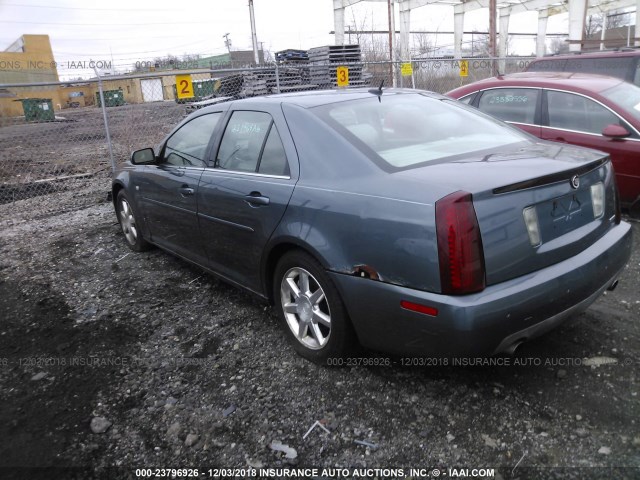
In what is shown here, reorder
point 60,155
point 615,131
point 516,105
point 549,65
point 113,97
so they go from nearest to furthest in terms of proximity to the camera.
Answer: point 615,131, point 516,105, point 549,65, point 60,155, point 113,97

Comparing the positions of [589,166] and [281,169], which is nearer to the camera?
[589,166]

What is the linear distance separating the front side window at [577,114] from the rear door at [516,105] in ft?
0.55

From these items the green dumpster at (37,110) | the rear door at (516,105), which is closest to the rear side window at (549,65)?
the rear door at (516,105)

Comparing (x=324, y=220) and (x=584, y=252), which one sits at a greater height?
(x=324, y=220)

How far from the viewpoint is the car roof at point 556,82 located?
220 inches

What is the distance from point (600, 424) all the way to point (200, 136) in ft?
11.2

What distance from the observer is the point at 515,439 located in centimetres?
241

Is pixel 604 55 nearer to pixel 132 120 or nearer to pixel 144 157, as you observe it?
pixel 144 157

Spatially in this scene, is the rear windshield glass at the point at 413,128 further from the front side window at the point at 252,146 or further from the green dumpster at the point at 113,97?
the green dumpster at the point at 113,97

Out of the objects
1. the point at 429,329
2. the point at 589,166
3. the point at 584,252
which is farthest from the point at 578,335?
the point at 429,329

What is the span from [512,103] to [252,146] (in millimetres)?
3999

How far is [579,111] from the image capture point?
5.55 metres

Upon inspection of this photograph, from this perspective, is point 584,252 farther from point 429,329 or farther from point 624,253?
point 429,329

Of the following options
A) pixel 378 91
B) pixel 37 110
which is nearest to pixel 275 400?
pixel 378 91
